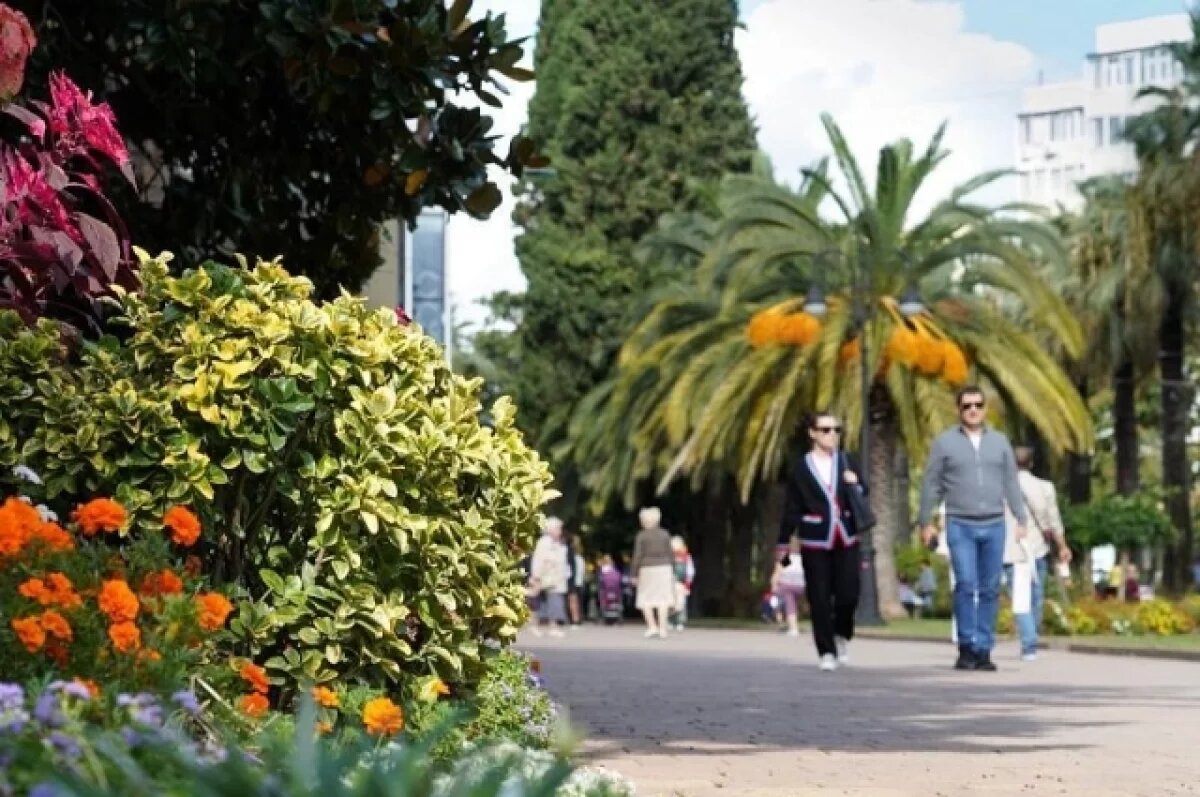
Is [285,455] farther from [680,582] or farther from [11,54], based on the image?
[680,582]

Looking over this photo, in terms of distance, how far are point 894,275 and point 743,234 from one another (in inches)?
108

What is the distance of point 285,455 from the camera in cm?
830

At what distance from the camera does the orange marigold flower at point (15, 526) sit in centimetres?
585

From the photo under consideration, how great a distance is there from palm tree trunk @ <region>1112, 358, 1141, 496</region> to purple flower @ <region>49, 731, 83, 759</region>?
54291 mm

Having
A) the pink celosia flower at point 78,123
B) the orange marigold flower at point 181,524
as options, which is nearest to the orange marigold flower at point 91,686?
the orange marigold flower at point 181,524

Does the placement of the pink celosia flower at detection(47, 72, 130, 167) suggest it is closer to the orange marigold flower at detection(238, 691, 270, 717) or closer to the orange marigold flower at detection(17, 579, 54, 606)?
the orange marigold flower at detection(238, 691, 270, 717)

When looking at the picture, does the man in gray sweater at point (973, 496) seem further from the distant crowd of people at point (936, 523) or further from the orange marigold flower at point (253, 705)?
the orange marigold flower at point (253, 705)

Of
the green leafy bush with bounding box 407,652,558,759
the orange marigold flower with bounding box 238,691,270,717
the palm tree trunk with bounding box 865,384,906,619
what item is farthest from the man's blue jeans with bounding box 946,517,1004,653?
the palm tree trunk with bounding box 865,384,906,619

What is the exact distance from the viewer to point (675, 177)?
5800cm

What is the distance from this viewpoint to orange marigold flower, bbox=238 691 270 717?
675cm

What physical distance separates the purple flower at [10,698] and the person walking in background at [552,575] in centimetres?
3272

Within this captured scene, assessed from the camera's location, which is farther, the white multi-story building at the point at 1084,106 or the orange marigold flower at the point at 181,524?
the white multi-story building at the point at 1084,106

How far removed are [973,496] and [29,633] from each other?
1368 centimetres

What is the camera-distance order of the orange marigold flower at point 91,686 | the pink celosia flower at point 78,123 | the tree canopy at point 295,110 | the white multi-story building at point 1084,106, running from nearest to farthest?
the orange marigold flower at point 91,686
the pink celosia flower at point 78,123
the tree canopy at point 295,110
the white multi-story building at point 1084,106
